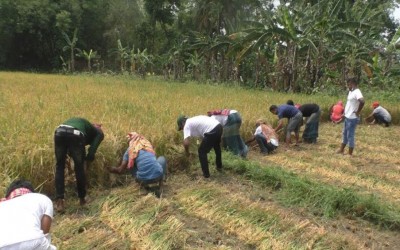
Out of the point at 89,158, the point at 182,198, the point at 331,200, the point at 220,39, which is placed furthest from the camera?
the point at 220,39

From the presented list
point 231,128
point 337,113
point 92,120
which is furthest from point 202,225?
point 337,113

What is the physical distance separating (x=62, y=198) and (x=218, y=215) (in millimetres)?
1885

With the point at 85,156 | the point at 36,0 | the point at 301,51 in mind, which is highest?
the point at 36,0

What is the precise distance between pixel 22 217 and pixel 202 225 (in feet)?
7.71

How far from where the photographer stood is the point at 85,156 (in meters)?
5.08

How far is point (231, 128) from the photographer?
732 cm

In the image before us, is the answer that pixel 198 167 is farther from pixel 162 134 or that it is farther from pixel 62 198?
pixel 62 198

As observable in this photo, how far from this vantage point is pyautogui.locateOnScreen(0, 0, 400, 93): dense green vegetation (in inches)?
672

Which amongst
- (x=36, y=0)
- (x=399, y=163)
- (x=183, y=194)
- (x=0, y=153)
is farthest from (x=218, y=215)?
(x=36, y=0)

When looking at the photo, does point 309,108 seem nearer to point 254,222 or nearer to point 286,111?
point 286,111

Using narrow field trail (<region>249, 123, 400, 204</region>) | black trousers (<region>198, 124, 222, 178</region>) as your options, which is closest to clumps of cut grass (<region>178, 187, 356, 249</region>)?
black trousers (<region>198, 124, 222, 178</region>)

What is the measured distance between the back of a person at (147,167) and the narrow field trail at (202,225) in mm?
246

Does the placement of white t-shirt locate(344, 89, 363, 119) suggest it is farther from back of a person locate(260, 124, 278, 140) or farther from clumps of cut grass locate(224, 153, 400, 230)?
clumps of cut grass locate(224, 153, 400, 230)

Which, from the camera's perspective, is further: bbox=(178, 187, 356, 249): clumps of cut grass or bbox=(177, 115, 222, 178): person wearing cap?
bbox=(177, 115, 222, 178): person wearing cap
